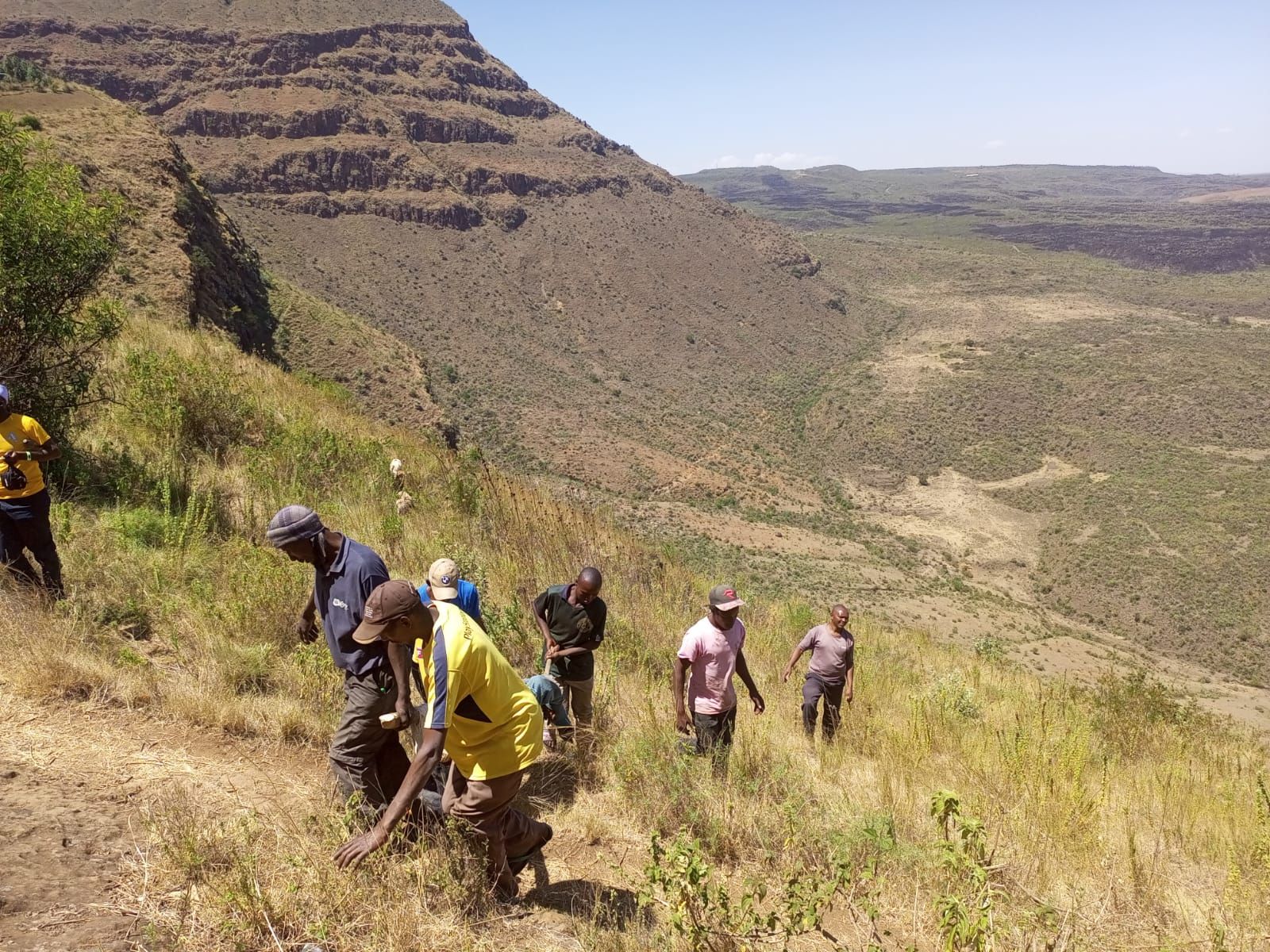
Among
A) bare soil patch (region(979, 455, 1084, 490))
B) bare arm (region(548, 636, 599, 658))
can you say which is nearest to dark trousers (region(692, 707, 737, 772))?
bare arm (region(548, 636, 599, 658))

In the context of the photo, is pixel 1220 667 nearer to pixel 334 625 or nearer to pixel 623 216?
pixel 334 625

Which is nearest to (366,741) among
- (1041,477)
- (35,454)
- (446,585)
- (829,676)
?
(446,585)

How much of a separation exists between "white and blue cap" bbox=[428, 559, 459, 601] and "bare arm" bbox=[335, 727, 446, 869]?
930 millimetres

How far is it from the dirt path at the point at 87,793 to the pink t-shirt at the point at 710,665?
204 centimetres

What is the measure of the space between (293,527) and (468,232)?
2454 inches

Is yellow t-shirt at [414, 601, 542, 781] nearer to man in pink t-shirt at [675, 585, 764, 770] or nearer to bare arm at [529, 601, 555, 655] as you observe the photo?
bare arm at [529, 601, 555, 655]

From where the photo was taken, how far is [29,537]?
416 cm

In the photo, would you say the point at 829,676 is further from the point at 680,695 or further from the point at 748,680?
the point at 680,695

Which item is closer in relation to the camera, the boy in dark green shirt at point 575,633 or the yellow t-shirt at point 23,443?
the yellow t-shirt at point 23,443

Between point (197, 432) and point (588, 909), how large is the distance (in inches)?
263

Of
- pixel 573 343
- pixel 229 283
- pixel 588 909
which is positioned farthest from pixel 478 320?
pixel 588 909

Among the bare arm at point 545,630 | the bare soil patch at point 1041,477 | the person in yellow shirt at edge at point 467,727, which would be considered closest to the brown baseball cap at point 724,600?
the bare arm at point 545,630

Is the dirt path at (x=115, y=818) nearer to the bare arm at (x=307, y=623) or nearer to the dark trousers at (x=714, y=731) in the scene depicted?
the bare arm at (x=307, y=623)

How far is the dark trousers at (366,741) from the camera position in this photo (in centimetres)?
292
